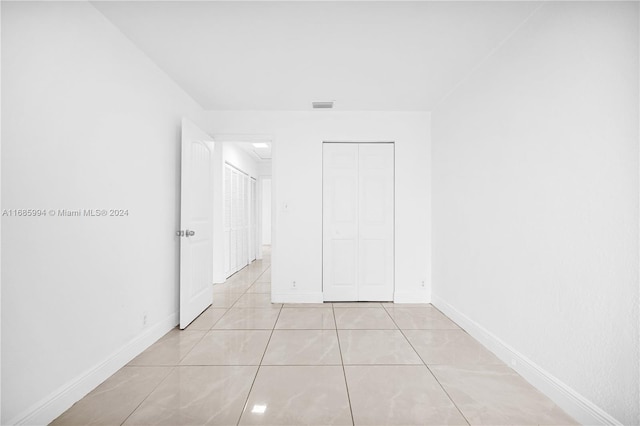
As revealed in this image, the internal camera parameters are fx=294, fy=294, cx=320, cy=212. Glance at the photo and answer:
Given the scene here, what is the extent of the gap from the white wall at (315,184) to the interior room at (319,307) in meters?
0.27

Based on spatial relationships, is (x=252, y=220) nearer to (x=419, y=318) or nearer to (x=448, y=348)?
(x=419, y=318)

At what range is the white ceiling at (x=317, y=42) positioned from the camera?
1.97 metres

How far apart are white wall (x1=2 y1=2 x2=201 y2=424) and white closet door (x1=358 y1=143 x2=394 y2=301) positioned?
8.09 ft

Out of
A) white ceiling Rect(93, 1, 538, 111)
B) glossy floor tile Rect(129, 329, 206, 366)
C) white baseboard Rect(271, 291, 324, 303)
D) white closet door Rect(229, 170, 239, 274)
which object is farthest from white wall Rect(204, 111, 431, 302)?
white closet door Rect(229, 170, 239, 274)

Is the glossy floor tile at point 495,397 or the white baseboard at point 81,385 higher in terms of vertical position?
the white baseboard at point 81,385

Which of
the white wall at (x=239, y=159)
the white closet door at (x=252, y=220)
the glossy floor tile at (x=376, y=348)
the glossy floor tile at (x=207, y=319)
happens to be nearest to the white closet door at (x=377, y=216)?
the glossy floor tile at (x=376, y=348)

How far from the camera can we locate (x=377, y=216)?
400 cm

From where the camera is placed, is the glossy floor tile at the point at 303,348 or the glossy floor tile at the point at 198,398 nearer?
the glossy floor tile at the point at 198,398

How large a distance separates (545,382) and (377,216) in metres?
2.44

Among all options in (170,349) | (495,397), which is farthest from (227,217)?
(495,397)

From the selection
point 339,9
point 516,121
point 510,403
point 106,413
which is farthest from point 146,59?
point 510,403

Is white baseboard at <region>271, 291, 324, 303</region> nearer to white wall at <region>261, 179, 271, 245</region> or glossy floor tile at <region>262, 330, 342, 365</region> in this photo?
glossy floor tile at <region>262, 330, 342, 365</region>

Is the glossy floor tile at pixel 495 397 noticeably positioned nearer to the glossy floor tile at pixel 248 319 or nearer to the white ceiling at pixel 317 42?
the glossy floor tile at pixel 248 319

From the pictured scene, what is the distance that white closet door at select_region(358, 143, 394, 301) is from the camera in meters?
3.98
